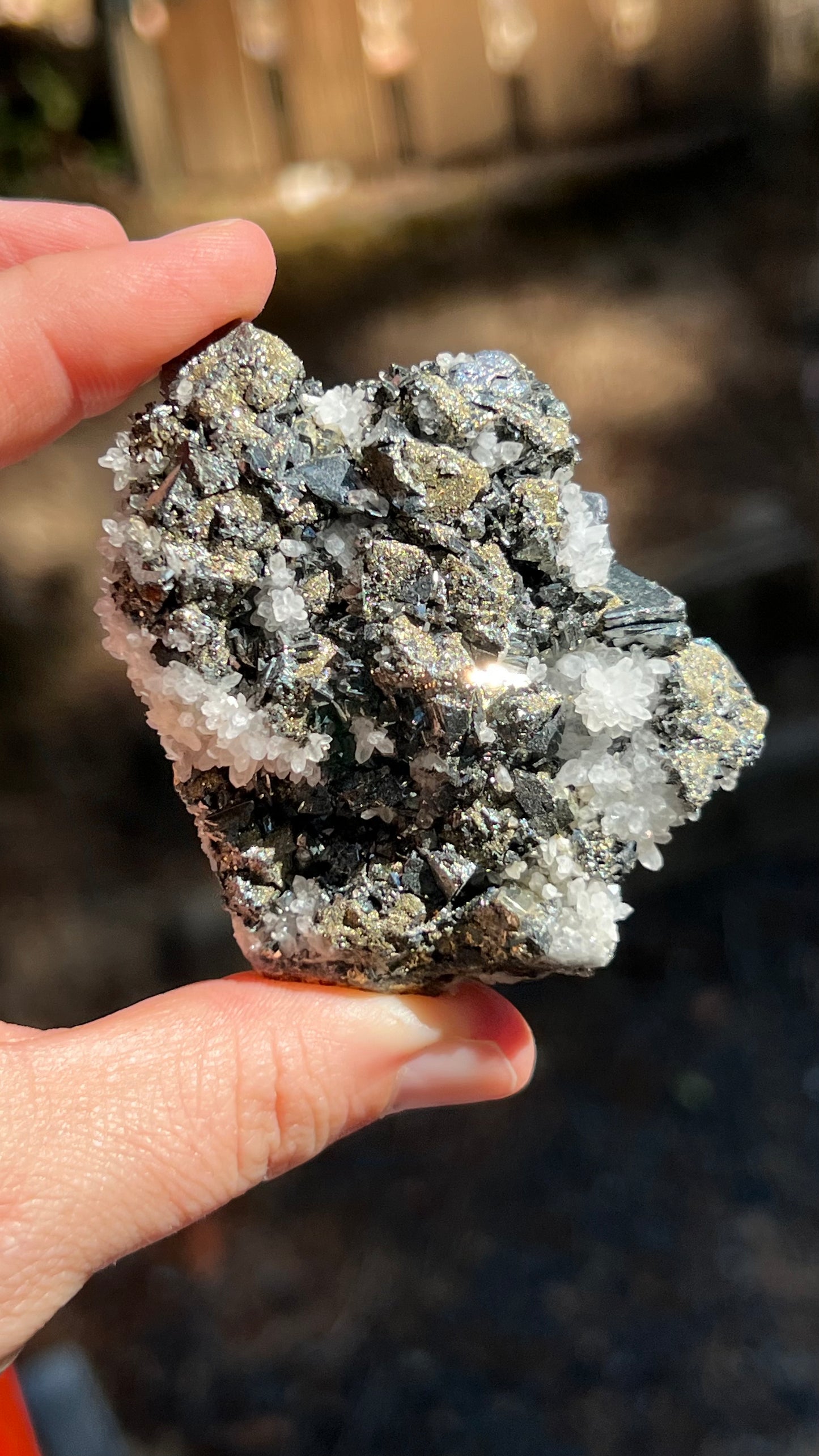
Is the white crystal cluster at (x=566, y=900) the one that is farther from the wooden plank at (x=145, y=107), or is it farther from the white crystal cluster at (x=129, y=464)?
the wooden plank at (x=145, y=107)

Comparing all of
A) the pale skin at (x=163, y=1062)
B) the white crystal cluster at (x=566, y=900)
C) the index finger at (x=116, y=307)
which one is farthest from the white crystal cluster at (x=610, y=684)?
the index finger at (x=116, y=307)

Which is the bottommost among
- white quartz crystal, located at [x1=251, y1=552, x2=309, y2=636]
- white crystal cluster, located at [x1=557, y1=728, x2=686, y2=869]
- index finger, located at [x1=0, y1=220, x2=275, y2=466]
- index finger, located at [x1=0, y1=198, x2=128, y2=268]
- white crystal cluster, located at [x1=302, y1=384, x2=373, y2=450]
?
white crystal cluster, located at [x1=557, y1=728, x2=686, y2=869]

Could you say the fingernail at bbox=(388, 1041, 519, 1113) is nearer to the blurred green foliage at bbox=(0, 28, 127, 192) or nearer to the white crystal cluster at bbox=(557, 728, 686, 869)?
the white crystal cluster at bbox=(557, 728, 686, 869)

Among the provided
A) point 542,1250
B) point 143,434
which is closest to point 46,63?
point 143,434

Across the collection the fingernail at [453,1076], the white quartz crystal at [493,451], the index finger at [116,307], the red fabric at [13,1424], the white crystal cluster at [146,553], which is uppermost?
the index finger at [116,307]

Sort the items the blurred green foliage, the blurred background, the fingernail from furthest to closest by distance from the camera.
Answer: the blurred green foliage, the blurred background, the fingernail

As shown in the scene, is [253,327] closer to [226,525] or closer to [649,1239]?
[226,525]

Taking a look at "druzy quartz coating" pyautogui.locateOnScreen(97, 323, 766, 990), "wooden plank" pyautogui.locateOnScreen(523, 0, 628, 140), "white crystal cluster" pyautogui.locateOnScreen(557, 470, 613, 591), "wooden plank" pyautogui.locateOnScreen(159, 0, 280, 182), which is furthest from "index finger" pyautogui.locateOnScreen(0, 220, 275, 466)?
"wooden plank" pyautogui.locateOnScreen(523, 0, 628, 140)

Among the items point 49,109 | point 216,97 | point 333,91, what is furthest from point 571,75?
point 49,109
